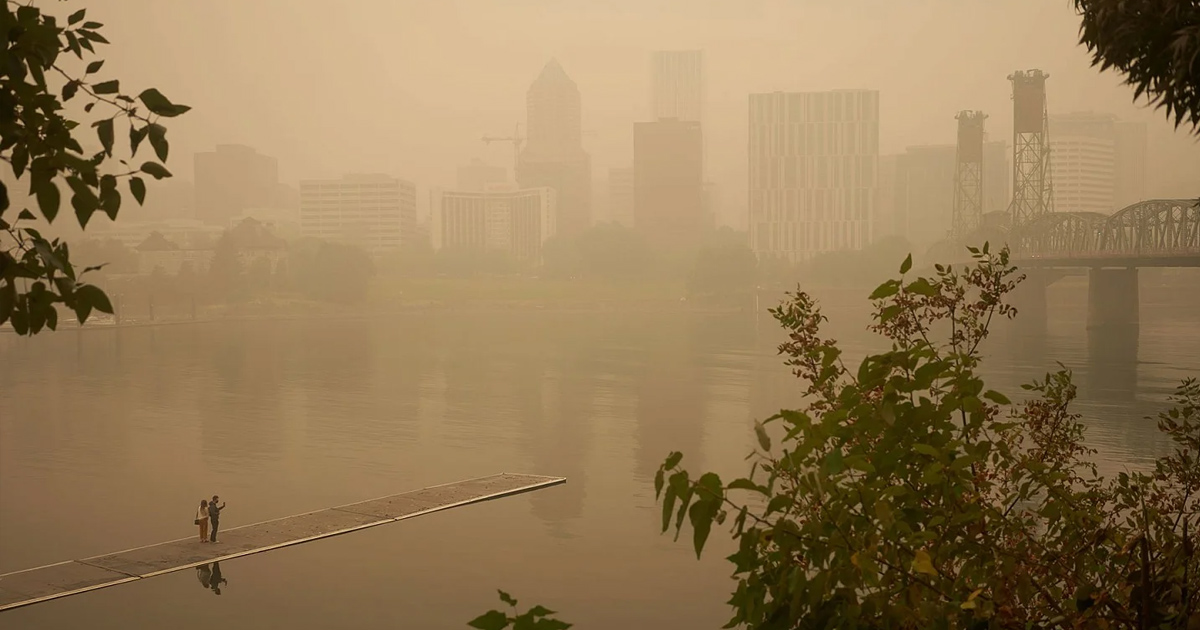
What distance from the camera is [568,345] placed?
102 m

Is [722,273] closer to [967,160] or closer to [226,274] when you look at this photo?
[967,160]

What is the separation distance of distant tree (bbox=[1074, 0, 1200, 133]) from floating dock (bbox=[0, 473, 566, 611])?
20405mm

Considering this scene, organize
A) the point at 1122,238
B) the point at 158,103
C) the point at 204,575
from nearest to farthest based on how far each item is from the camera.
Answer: the point at 158,103, the point at 204,575, the point at 1122,238

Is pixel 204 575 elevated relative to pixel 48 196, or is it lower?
lower

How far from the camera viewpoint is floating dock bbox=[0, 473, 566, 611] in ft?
71.7

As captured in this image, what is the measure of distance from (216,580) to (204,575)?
324 mm

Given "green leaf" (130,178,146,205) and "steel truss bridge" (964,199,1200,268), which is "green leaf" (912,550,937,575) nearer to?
"green leaf" (130,178,146,205)

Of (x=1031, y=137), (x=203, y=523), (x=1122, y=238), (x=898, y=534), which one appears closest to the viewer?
(x=898, y=534)

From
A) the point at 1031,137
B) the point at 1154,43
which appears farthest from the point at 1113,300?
the point at 1154,43

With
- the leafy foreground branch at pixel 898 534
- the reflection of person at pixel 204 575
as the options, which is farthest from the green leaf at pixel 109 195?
the reflection of person at pixel 204 575

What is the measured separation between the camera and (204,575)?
22984mm

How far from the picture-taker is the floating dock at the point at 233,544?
2184 centimetres

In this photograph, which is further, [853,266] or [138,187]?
[853,266]

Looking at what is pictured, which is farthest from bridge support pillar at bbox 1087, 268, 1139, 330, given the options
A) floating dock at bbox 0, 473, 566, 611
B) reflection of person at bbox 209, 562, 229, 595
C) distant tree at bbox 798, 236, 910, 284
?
reflection of person at bbox 209, 562, 229, 595
